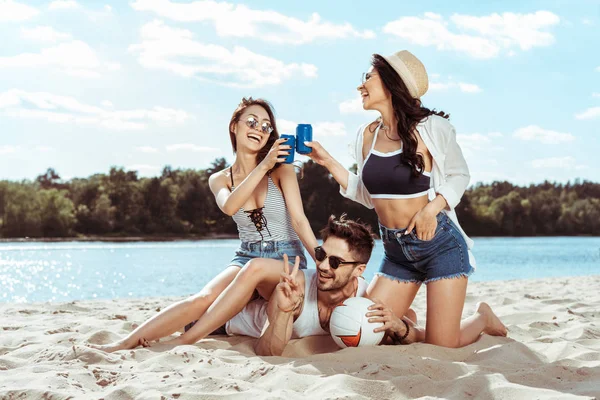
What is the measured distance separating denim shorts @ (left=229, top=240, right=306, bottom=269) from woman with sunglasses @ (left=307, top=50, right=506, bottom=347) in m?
0.83

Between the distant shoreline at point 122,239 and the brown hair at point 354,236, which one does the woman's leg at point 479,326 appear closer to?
the brown hair at point 354,236

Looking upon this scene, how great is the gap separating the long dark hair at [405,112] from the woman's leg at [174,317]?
5.17 ft

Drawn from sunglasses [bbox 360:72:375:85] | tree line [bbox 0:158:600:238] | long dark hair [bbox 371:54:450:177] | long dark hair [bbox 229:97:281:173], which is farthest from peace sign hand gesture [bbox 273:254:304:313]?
tree line [bbox 0:158:600:238]

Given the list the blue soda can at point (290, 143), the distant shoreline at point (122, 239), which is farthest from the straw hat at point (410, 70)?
the distant shoreline at point (122, 239)

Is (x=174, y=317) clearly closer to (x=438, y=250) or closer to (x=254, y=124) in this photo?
Answer: (x=254, y=124)

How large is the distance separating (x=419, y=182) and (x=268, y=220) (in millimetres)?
1249

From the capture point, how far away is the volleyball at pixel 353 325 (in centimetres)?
436

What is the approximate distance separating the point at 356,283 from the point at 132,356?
1638 millimetres

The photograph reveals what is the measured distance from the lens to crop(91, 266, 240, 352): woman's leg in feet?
15.0

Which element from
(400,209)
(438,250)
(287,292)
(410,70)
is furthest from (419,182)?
(287,292)

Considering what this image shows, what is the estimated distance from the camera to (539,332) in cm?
537

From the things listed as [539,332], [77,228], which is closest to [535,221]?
[77,228]

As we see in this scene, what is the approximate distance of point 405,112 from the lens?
4.56 m

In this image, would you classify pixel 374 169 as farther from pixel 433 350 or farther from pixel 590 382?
pixel 590 382
